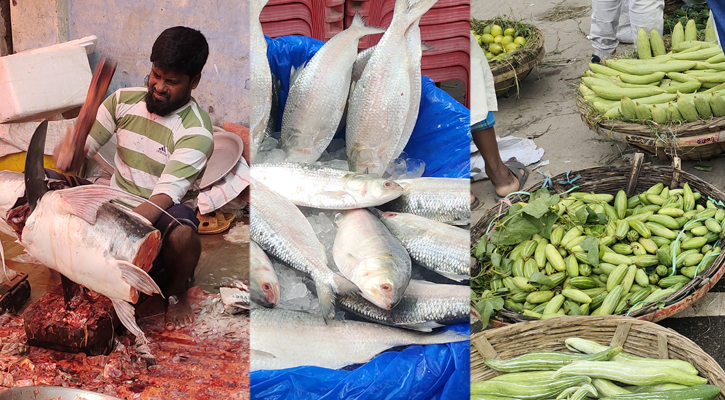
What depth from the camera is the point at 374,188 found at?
1421mm

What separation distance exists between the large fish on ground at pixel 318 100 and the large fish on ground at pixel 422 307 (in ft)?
1.14

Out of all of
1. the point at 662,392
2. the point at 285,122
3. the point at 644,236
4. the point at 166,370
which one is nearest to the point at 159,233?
the point at 166,370

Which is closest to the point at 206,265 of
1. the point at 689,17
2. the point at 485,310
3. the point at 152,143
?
the point at 152,143

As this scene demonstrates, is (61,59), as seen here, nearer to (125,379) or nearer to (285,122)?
(125,379)

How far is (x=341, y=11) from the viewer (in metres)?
1.46

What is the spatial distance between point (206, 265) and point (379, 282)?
202 centimetres

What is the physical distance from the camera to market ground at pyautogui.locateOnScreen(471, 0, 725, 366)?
2814mm

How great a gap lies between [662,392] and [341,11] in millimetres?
1602

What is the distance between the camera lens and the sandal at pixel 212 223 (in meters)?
3.39

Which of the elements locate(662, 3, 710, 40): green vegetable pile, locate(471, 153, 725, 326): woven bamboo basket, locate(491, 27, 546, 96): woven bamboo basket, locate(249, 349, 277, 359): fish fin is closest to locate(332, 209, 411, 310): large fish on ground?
locate(249, 349, 277, 359): fish fin

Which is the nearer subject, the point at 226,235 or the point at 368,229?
the point at 368,229

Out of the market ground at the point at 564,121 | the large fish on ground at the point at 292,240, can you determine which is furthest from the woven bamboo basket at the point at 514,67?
the large fish on ground at the point at 292,240

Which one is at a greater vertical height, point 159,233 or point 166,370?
point 159,233

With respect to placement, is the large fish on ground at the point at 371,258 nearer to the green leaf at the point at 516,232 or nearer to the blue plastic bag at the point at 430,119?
the blue plastic bag at the point at 430,119
